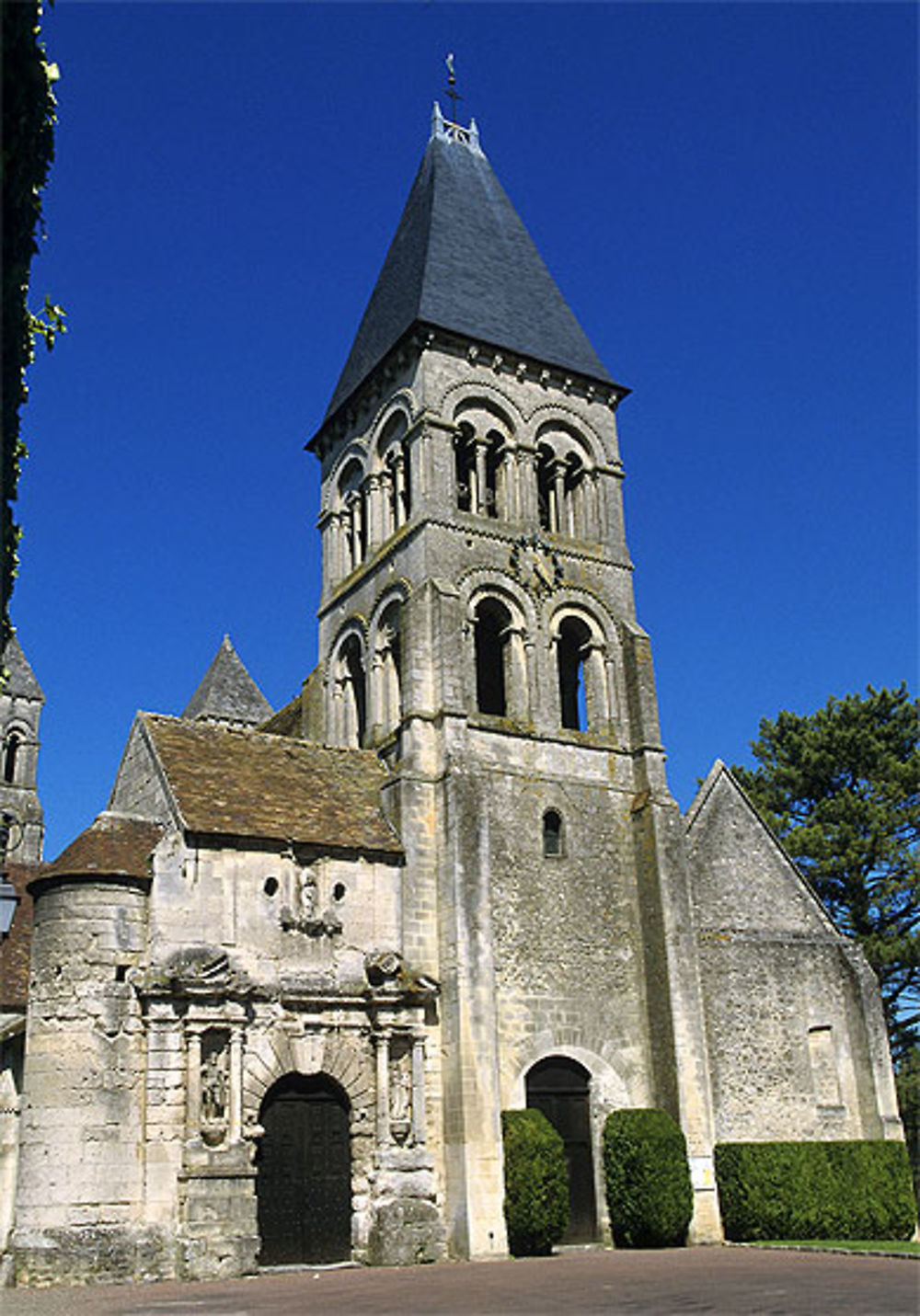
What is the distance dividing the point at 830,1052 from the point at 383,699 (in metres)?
11.1

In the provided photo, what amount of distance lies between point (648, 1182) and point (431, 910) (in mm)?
5689

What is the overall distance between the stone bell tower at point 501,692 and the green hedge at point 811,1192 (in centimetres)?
53

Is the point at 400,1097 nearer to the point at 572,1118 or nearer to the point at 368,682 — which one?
the point at 572,1118

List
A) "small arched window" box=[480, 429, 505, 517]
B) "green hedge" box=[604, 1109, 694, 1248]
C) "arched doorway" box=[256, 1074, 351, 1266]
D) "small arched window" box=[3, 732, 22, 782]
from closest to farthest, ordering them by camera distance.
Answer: "arched doorway" box=[256, 1074, 351, 1266] < "green hedge" box=[604, 1109, 694, 1248] < "small arched window" box=[480, 429, 505, 517] < "small arched window" box=[3, 732, 22, 782]

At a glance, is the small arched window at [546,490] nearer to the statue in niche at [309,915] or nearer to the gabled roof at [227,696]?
the statue in niche at [309,915]

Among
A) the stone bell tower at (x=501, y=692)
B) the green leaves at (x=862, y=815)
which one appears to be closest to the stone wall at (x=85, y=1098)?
the stone bell tower at (x=501, y=692)

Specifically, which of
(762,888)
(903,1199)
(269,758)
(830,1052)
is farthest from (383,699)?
(903,1199)

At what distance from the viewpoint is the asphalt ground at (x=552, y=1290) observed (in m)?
12.0

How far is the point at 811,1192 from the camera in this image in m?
20.8

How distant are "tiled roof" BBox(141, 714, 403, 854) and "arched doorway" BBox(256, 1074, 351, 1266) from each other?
403 cm

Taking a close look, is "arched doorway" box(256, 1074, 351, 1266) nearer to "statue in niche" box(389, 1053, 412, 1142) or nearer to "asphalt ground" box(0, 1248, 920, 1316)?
"asphalt ground" box(0, 1248, 920, 1316)

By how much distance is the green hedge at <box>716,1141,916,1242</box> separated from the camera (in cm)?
2058

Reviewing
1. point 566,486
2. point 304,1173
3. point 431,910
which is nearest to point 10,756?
point 566,486

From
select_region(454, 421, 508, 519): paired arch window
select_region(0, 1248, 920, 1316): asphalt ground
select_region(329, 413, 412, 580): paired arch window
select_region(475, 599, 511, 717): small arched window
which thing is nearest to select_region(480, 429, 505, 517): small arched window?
select_region(454, 421, 508, 519): paired arch window
